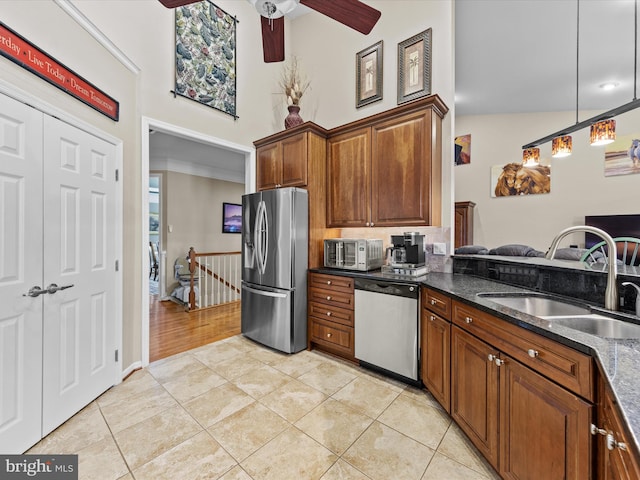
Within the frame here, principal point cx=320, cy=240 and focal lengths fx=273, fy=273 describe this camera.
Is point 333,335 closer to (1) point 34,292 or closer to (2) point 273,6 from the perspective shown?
(1) point 34,292

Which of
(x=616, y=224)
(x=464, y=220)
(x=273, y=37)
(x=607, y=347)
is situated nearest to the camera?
(x=607, y=347)

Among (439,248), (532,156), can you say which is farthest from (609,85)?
(439,248)

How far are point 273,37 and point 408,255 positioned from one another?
6.71ft

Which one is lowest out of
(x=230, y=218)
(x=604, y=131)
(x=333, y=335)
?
(x=333, y=335)

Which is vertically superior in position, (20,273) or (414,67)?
(414,67)

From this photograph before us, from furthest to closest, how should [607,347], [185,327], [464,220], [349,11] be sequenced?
[464,220] < [185,327] < [349,11] < [607,347]

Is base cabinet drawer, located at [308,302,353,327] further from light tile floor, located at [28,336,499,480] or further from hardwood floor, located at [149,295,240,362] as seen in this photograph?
hardwood floor, located at [149,295,240,362]

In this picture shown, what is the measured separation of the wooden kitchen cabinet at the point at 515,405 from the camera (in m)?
0.99

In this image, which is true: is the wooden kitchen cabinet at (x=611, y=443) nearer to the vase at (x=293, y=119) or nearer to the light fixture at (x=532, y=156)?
the vase at (x=293, y=119)

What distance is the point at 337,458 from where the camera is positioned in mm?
1572

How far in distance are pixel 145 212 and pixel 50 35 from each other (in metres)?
1.39

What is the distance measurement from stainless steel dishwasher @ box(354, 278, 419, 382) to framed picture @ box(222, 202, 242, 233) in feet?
15.2

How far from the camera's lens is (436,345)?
6.48ft

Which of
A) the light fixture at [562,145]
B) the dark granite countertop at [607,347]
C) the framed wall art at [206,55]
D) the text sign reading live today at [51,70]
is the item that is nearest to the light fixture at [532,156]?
the light fixture at [562,145]
